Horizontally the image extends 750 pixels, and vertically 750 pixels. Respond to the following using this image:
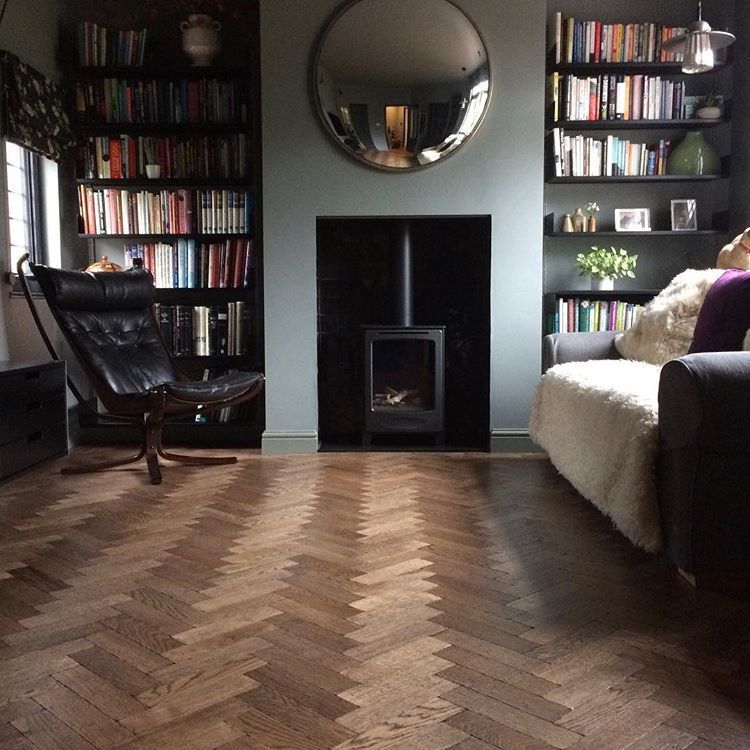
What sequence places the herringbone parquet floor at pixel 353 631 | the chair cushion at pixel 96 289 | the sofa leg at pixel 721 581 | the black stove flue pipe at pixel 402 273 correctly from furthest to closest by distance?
the black stove flue pipe at pixel 402 273 → the chair cushion at pixel 96 289 → the sofa leg at pixel 721 581 → the herringbone parquet floor at pixel 353 631

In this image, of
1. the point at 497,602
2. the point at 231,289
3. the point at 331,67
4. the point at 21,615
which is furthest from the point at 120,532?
the point at 331,67

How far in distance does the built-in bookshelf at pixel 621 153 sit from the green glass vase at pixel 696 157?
46 mm

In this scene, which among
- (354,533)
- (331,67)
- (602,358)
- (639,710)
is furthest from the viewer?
(331,67)

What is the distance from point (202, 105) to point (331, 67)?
2.50ft

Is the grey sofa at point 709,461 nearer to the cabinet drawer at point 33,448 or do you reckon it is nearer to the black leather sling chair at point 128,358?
the black leather sling chair at point 128,358

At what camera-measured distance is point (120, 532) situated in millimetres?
2602

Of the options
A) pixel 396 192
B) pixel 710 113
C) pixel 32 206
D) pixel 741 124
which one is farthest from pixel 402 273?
pixel 32 206

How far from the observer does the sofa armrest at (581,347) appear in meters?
3.49

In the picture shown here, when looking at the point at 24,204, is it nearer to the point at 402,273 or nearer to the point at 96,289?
the point at 96,289

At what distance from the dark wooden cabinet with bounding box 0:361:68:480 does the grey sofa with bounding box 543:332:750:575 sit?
2.46m

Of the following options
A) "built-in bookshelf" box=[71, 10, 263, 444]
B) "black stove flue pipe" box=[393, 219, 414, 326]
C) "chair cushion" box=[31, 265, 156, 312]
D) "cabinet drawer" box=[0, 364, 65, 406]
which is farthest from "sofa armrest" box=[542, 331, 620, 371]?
"cabinet drawer" box=[0, 364, 65, 406]

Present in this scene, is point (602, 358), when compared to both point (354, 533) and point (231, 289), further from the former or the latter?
point (231, 289)

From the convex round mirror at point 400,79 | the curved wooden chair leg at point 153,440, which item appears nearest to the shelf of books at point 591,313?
the convex round mirror at point 400,79

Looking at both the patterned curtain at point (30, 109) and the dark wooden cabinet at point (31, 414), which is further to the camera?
the patterned curtain at point (30, 109)
